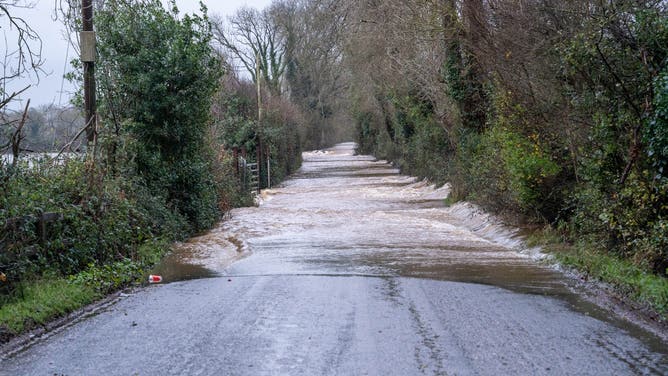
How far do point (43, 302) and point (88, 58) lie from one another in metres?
7.89

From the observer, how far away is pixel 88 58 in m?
15.8

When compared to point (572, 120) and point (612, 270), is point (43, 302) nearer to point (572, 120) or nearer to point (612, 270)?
point (612, 270)

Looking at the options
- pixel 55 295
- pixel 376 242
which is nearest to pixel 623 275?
pixel 376 242

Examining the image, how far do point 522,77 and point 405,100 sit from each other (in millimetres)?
18799

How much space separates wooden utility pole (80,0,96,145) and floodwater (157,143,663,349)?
3454 mm

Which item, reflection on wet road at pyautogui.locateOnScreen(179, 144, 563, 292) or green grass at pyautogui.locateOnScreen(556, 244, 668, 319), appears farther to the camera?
reflection on wet road at pyautogui.locateOnScreen(179, 144, 563, 292)

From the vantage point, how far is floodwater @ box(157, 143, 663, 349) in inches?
478

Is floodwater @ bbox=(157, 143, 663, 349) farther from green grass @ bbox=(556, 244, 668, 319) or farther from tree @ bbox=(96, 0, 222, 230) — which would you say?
tree @ bbox=(96, 0, 222, 230)

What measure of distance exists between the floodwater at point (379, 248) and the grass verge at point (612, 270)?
0.38m

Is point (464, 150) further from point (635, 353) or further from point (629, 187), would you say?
point (635, 353)

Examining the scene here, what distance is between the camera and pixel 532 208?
16.5m

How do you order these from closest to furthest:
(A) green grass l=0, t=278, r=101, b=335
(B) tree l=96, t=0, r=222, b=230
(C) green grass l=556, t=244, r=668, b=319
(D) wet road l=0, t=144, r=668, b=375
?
(D) wet road l=0, t=144, r=668, b=375 → (A) green grass l=0, t=278, r=101, b=335 → (C) green grass l=556, t=244, r=668, b=319 → (B) tree l=96, t=0, r=222, b=230

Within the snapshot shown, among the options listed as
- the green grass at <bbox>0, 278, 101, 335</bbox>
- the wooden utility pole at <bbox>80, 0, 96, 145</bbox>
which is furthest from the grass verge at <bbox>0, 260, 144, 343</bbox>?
the wooden utility pole at <bbox>80, 0, 96, 145</bbox>

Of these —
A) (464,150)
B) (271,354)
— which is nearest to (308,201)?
(464,150)
